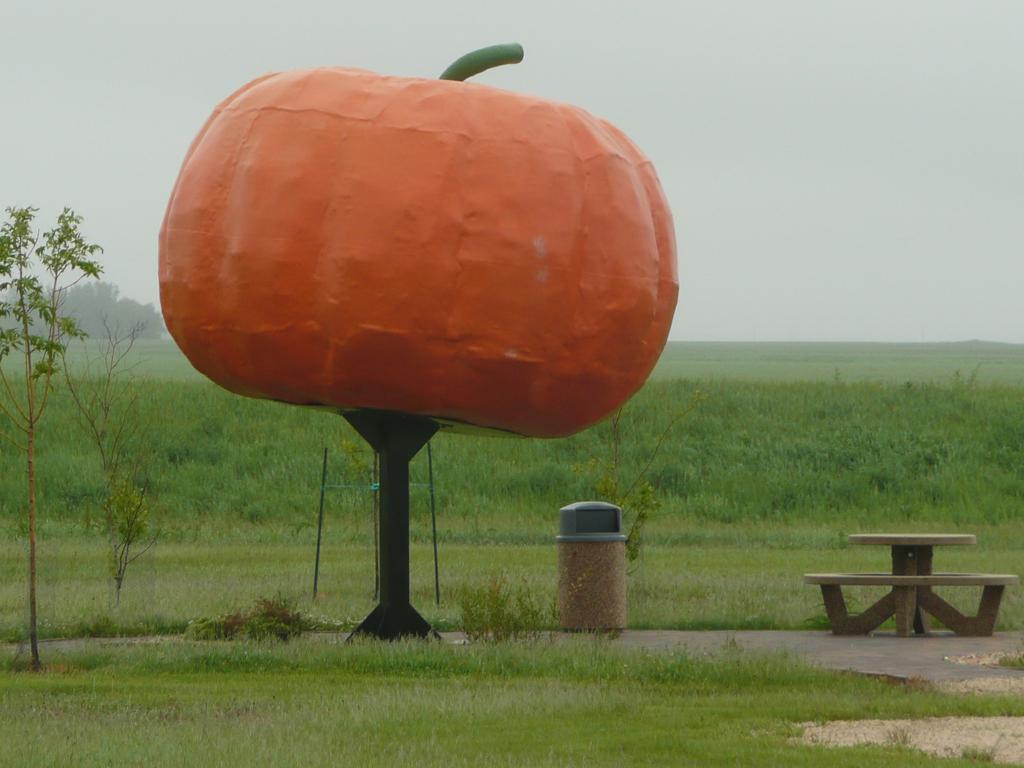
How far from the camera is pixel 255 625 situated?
43.8 ft

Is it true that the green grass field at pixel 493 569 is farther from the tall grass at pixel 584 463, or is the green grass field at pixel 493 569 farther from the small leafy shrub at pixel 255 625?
the small leafy shrub at pixel 255 625

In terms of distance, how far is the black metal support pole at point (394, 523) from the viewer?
1284 cm

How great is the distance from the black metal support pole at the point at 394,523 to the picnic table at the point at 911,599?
11.0 feet

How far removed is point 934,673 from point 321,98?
569 cm

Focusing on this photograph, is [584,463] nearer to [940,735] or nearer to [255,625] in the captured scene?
[255,625]

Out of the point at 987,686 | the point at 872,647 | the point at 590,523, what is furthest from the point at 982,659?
the point at 590,523

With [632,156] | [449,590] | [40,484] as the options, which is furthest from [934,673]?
[40,484]

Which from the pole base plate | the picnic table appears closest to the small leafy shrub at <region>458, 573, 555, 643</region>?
the pole base plate

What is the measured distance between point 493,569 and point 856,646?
7.77 meters

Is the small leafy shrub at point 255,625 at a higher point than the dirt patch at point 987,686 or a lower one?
higher

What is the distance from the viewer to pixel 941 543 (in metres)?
14.4

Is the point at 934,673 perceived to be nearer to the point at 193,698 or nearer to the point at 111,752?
the point at 193,698

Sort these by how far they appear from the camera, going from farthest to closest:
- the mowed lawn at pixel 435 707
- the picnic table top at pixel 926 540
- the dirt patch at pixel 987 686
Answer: the picnic table top at pixel 926 540
the dirt patch at pixel 987 686
the mowed lawn at pixel 435 707

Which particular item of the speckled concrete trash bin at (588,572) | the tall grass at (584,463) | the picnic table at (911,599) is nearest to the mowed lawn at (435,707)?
the speckled concrete trash bin at (588,572)
